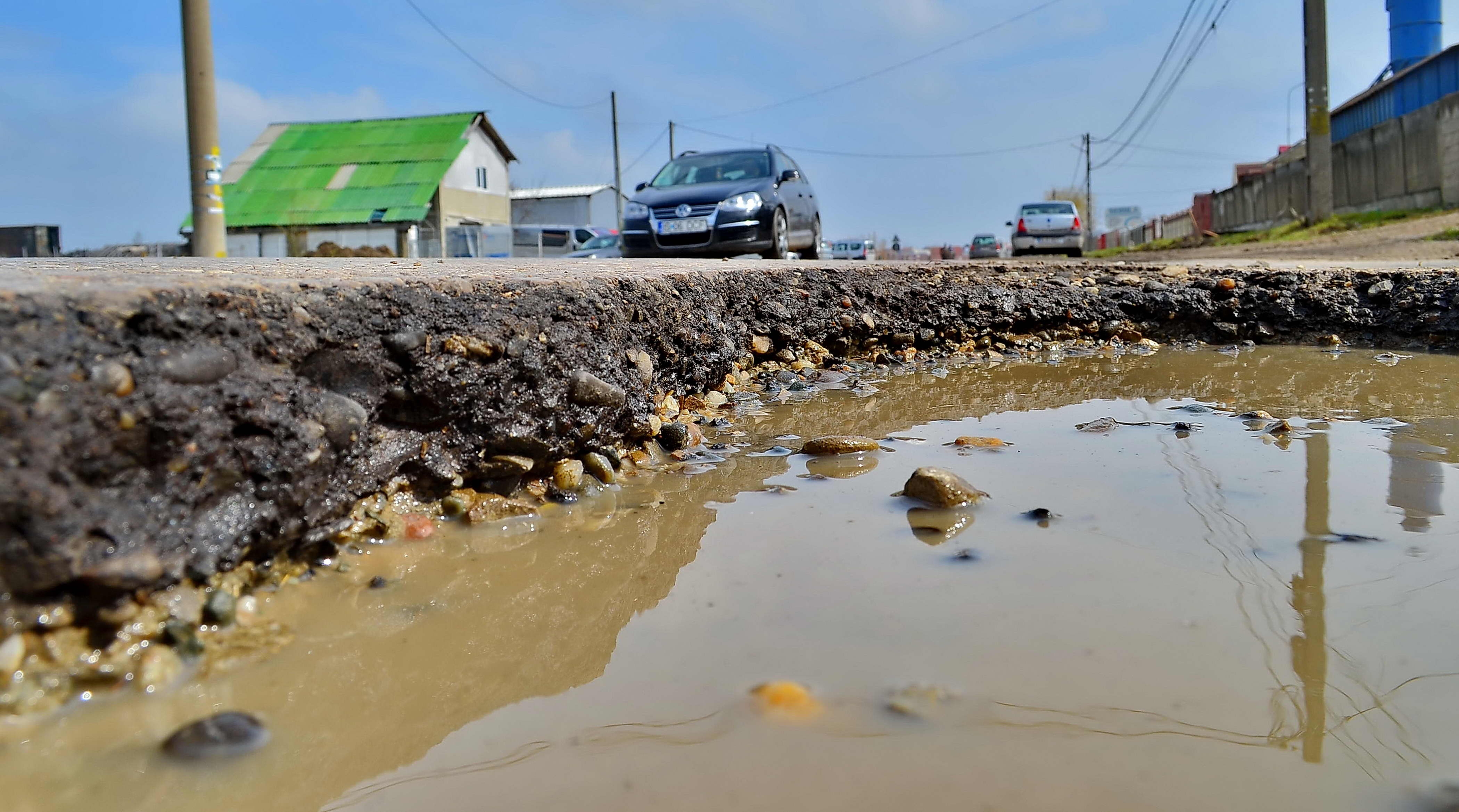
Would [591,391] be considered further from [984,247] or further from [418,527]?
[984,247]

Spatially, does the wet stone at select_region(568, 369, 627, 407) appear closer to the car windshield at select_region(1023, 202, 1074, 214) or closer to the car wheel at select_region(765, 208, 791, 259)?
the car wheel at select_region(765, 208, 791, 259)

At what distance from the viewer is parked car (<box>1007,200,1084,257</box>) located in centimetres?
1784

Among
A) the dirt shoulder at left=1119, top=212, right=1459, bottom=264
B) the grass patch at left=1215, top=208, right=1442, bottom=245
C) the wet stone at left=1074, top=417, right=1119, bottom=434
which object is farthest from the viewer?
the grass patch at left=1215, top=208, right=1442, bottom=245

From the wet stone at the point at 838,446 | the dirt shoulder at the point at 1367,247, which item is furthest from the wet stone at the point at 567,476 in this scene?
the dirt shoulder at the point at 1367,247

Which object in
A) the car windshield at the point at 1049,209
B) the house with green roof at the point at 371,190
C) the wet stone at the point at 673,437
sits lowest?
the wet stone at the point at 673,437

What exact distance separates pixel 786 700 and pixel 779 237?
23.9 feet

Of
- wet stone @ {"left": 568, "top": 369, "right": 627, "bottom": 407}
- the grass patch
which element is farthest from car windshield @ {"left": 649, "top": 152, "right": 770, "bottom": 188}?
the grass patch

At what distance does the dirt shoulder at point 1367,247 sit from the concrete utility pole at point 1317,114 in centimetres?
137

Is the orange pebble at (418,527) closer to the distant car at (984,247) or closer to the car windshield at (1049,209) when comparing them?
the car windshield at (1049,209)

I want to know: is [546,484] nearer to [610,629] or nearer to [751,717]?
[610,629]

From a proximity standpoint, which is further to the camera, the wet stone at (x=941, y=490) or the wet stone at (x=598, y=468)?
the wet stone at (x=598, y=468)

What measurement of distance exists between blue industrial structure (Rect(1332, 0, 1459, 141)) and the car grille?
15975mm

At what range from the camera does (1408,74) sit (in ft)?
64.4

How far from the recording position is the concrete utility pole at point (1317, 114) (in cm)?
1351
